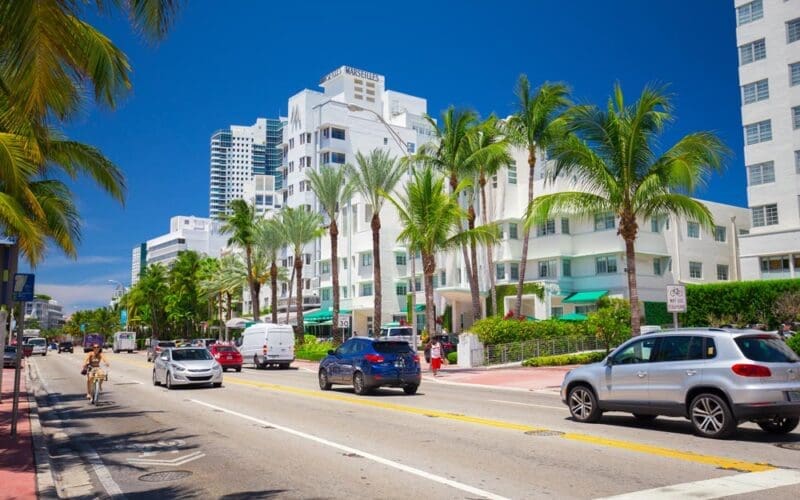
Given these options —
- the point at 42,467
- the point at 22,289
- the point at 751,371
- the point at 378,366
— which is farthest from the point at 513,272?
the point at 42,467

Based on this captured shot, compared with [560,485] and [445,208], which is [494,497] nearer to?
[560,485]

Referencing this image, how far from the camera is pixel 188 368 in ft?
75.8

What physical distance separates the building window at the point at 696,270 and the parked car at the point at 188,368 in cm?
3782

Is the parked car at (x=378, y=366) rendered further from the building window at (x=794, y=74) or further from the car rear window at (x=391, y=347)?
the building window at (x=794, y=74)

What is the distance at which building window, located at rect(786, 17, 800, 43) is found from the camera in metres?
47.0

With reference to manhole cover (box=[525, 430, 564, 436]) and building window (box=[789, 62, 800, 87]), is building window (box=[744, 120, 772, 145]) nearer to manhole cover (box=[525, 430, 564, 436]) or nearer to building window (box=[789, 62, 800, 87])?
building window (box=[789, 62, 800, 87])

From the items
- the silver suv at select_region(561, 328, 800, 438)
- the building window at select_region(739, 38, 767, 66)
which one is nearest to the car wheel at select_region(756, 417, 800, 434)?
the silver suv at select_region(561, 328, 800, 438)

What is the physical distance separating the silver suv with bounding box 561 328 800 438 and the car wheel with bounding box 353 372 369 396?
851cm

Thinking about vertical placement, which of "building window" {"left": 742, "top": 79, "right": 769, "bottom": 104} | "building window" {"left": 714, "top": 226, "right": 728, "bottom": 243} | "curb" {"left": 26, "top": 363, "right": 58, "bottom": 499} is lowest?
"curb" {"left": 26, "top": 363, "right": 58, "bottom": 499}

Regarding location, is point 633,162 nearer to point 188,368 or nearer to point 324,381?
point 324,381

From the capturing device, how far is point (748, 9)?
5009 centimetres

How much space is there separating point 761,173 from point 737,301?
11.7 m

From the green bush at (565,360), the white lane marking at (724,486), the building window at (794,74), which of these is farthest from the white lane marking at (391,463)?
the building window at (794,74)

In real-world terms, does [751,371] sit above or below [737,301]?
below
